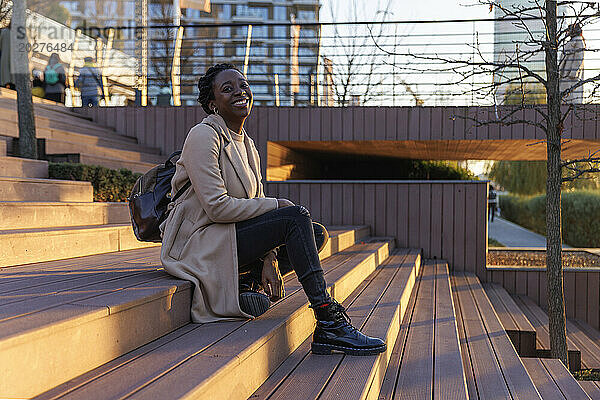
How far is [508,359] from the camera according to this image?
3.32m

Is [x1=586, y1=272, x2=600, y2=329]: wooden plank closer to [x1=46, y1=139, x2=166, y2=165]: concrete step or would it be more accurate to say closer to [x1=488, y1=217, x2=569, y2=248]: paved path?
[x1=46, y1=139, x2=166, y2=165]: concrete step

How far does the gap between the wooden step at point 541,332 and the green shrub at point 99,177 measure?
12.6ft

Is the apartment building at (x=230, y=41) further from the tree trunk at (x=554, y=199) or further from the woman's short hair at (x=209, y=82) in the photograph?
the woman's short hair at (x=209, y=82)

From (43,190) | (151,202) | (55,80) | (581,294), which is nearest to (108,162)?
(43,190)

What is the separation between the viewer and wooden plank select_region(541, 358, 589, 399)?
3.17 meters

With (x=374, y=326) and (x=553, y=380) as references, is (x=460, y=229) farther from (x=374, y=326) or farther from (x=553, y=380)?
(x=374, y=326)

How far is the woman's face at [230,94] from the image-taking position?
8.13 feet

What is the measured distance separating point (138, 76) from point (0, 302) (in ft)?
23.3

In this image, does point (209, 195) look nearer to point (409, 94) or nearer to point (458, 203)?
point (458, 203)

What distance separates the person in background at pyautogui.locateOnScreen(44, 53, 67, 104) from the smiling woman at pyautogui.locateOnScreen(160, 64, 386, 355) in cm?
797

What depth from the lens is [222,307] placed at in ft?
7.67

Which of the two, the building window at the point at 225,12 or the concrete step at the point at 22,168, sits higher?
the building window at the point at 225,12

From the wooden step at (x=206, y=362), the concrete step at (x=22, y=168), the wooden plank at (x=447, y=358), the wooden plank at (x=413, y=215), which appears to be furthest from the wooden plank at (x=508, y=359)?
the concrete step at (x=22, y=168)

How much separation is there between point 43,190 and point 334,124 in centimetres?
450
